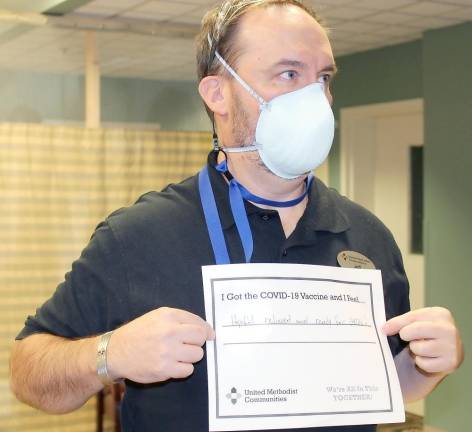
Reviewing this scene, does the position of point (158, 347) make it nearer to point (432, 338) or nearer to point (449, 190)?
point (432, 338)

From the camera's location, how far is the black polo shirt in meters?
1.26

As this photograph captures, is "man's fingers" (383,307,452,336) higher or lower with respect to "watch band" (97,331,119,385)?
higher

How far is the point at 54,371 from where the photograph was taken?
1234mm

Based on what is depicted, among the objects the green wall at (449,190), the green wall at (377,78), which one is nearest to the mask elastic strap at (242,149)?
the green wall at (449,190)

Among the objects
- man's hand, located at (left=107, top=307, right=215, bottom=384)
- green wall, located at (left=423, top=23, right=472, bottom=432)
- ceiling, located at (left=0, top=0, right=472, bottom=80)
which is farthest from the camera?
green wall, located at (left=423, top=23, right=472, bottom=432)

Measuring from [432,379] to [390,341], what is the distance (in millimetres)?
108

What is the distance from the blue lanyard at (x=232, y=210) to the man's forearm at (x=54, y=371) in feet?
0.88

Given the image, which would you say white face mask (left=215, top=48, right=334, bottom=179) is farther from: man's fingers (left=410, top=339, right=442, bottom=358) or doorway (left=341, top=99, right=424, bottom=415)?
doorway (left=341, top=99, right=424, bottom=415)

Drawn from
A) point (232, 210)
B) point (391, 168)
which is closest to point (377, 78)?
point (391, 168)

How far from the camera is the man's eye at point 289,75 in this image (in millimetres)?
1347

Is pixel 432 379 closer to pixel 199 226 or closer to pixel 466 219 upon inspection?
pixel 199 226

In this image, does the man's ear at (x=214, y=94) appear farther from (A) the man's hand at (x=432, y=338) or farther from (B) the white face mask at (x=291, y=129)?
(A) the man's hand at (x=432, y=338)

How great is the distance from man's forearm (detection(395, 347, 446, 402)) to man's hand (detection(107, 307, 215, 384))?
1.55 feet

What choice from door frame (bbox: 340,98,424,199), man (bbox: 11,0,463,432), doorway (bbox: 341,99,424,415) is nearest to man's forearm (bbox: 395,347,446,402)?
man (bbox: 11,0,463,432)
